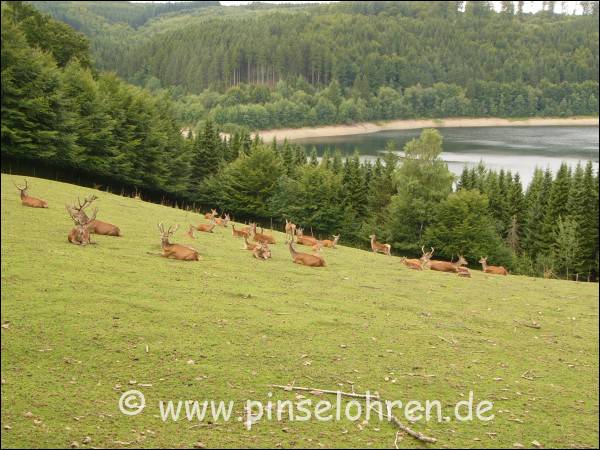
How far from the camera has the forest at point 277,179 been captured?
1409 inches

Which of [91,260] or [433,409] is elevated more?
[91,260]

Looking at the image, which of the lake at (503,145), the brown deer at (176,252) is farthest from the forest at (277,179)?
the lake at (503,145)

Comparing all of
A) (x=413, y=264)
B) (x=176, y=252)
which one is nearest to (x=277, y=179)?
(x=413, y=264)

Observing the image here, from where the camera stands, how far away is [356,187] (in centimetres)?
5159

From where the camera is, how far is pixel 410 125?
16888 centimetres

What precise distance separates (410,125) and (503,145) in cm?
4751

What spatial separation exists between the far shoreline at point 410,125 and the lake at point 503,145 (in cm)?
406

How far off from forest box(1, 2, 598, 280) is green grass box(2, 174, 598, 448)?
2239cm

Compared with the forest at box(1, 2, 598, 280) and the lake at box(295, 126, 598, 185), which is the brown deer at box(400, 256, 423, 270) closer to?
the forest at box(1, 2, 598, 280)

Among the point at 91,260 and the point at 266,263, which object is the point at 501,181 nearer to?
the point at 266,263

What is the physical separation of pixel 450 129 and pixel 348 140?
140 ft

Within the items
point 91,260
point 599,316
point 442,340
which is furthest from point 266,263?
point 599,316

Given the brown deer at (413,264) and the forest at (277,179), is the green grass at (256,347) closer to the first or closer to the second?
the brown deer at (413,264)

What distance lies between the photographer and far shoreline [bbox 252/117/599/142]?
13925 cm
